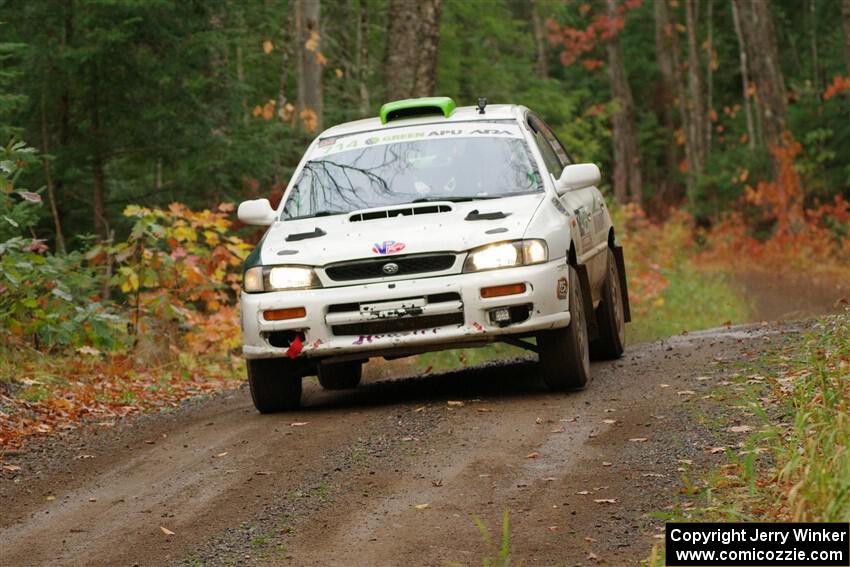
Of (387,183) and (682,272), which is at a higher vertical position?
(387,183)

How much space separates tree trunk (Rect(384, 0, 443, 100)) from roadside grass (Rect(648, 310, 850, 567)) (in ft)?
29.2

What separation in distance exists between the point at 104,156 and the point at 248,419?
8743 millimetres

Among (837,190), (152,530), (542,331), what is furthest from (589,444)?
(837,190)

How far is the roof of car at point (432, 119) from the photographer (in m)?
10.2

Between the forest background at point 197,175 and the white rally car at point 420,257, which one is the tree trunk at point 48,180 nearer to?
the forest background at point 197,175

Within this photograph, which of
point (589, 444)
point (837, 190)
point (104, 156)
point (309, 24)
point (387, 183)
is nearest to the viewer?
point (589, 444)

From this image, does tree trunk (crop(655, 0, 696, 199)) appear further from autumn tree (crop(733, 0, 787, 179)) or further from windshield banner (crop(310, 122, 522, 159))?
windshield banner (crop(310, 122, 522, 159))

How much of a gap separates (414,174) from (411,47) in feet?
22.4

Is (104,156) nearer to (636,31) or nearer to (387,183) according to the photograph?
(387,183)

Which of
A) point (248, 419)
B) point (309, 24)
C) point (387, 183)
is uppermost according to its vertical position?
point (309, 24)

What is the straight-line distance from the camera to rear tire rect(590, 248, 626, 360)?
1090 centimetres

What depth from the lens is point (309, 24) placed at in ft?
71.5

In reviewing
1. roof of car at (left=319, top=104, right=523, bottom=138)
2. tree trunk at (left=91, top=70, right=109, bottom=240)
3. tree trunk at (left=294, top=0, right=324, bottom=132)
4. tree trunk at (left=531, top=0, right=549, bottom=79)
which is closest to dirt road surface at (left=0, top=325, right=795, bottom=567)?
roof of car at (left=319, top=104, right=523, bottom=138)

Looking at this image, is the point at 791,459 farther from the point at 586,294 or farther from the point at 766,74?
the point at 766,74
